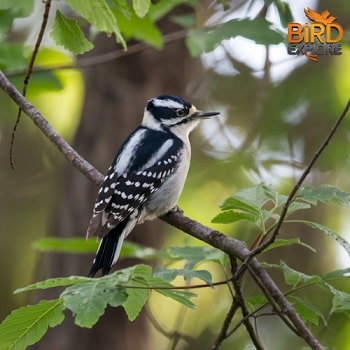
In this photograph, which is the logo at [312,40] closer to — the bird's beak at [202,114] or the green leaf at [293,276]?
the bird's beak at [202,114]

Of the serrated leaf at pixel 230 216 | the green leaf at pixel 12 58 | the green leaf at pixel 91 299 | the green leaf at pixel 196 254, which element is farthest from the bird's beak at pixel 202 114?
the green leaf at pixel 91 299

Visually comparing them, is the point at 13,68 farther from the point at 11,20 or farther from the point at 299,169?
the point at 299,169

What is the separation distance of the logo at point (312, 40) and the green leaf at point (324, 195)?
48.3 inches

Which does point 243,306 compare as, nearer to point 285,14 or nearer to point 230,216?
point 230,216

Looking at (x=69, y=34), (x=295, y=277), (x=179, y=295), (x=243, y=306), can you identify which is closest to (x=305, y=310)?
(x=295, y=277)

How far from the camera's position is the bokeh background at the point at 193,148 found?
5691 millimetres

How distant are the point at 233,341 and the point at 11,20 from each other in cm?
318

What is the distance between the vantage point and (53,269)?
19.0 ft

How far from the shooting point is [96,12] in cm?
237

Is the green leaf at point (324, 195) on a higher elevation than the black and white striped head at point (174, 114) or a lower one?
higher

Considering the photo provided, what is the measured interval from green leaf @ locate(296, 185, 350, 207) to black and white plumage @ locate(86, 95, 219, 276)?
1378 millimetres

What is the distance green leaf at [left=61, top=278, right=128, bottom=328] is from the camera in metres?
2.17

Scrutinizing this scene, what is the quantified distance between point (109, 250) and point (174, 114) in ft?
4.35

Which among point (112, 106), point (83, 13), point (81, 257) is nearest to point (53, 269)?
point (81, 257)
